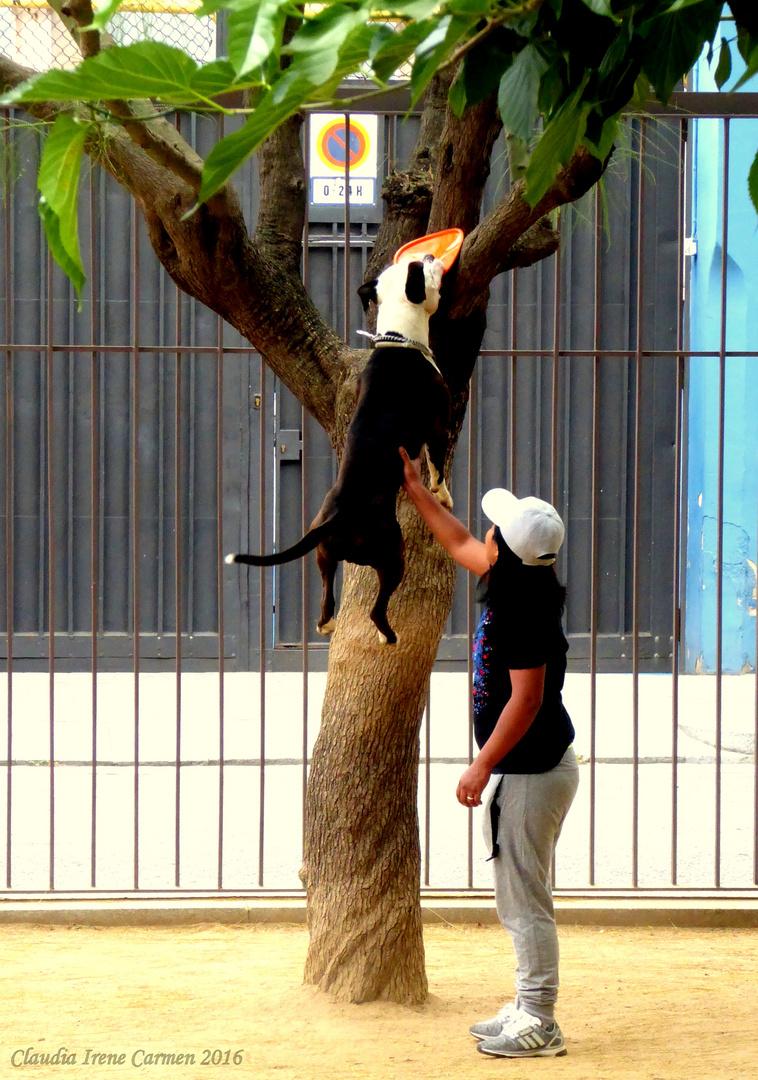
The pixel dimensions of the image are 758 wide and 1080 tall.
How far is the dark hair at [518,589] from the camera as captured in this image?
337 centimetres

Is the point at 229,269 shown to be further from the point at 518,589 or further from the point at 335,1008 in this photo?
the point at 335,1008

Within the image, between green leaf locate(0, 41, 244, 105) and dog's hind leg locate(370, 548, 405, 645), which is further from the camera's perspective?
dog's hind leg locate(370, 548, 405, 645)

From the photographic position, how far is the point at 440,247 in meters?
3.35

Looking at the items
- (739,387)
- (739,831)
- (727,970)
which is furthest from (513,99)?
(739,387)

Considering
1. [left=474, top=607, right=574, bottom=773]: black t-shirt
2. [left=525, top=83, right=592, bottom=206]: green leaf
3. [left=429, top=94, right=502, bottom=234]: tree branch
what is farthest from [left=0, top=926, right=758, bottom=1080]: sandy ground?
[left=525, top=83, right=592, bottom=206]: green leaf

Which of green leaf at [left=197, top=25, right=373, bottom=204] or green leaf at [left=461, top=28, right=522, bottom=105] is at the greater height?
green leaf at [left=461, top=28, right=522, bottom=105]

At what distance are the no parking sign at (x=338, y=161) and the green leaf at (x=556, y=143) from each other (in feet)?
29.5

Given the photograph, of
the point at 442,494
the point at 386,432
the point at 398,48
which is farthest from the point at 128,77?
the point at 442,494

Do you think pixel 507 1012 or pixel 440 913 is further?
pixel 440 913

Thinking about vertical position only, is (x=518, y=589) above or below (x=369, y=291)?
below

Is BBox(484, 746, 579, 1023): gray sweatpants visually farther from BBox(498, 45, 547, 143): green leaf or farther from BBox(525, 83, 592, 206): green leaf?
BBox(498, 45, 547, 143): green leaf

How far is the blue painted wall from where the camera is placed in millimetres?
10773

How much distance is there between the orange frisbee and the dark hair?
0.80 meters

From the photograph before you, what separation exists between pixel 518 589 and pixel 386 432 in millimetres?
670
